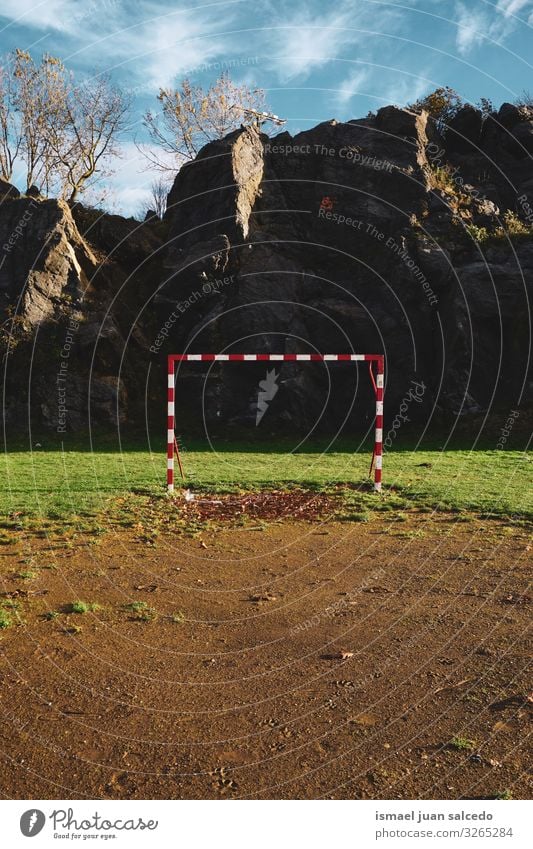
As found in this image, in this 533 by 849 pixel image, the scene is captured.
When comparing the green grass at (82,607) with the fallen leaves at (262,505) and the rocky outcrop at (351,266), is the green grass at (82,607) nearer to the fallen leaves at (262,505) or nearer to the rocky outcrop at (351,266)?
the fallen leaves at (262,505)

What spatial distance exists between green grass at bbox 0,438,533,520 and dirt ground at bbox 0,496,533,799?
2.91 metres

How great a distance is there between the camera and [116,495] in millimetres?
13945

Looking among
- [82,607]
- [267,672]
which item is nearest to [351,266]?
[82,607]

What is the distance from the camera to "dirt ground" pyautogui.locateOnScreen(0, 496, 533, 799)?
178 inches

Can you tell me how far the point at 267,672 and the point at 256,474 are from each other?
35.5 feet

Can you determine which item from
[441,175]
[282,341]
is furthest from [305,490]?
[441,175]

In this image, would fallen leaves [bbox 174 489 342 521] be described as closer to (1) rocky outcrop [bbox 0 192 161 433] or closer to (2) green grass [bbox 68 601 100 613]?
(2) green grass [bbox 68 601 100 613]

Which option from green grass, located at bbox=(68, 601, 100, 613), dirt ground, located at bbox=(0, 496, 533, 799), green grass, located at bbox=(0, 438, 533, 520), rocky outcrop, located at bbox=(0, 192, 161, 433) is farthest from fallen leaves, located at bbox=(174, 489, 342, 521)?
rocky outcrop, located at bbox=(0, 192, 161, 433)

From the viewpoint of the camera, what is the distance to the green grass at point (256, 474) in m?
13.0

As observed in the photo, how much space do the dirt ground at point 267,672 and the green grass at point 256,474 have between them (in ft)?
9.56

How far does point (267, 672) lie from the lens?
6.08 meters

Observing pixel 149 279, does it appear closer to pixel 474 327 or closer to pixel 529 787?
pixel 474 327

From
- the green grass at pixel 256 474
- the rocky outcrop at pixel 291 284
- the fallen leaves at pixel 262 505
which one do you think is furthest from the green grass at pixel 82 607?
the rocky outcrop at pixel 291 284

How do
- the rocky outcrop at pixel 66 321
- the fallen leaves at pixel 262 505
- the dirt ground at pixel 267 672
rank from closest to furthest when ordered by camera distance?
the dirt ground at pixel 267 672 → the fallen leaves at pixel 262 505 → the rocky outcrop at pixel 66 321
